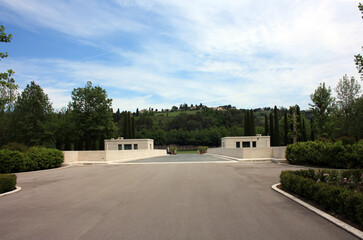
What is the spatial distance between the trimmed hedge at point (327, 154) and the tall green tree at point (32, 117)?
3981cm

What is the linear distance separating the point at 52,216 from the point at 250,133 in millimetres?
53174

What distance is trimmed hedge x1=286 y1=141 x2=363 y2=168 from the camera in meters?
14.1

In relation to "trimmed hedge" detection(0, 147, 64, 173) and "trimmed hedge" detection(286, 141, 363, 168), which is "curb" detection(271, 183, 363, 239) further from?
"trimmed hedge" detection(0, 147, 64, 173)

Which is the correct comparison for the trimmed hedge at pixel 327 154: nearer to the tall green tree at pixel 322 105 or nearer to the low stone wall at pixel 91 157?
the low stone wall at pixel 91 157

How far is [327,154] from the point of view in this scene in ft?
50.8

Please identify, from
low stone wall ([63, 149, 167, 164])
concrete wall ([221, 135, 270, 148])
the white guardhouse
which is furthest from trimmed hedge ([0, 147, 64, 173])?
concrete wall ([221, 135, 270, 148])

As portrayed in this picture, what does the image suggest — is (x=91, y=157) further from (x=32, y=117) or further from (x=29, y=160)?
(x=32, y=117)

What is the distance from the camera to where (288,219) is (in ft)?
18.0

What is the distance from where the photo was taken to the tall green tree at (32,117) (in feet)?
143

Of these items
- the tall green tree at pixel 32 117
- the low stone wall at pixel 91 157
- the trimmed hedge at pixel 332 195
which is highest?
the tall green tree at pixel 32 117

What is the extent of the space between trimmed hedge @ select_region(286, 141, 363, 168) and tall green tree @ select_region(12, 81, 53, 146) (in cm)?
3981

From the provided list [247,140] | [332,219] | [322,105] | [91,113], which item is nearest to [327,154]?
[332,219]

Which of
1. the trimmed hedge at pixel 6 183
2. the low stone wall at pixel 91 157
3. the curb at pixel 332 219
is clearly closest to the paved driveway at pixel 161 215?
the curb at pixel 332 219

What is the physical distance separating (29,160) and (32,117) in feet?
104
